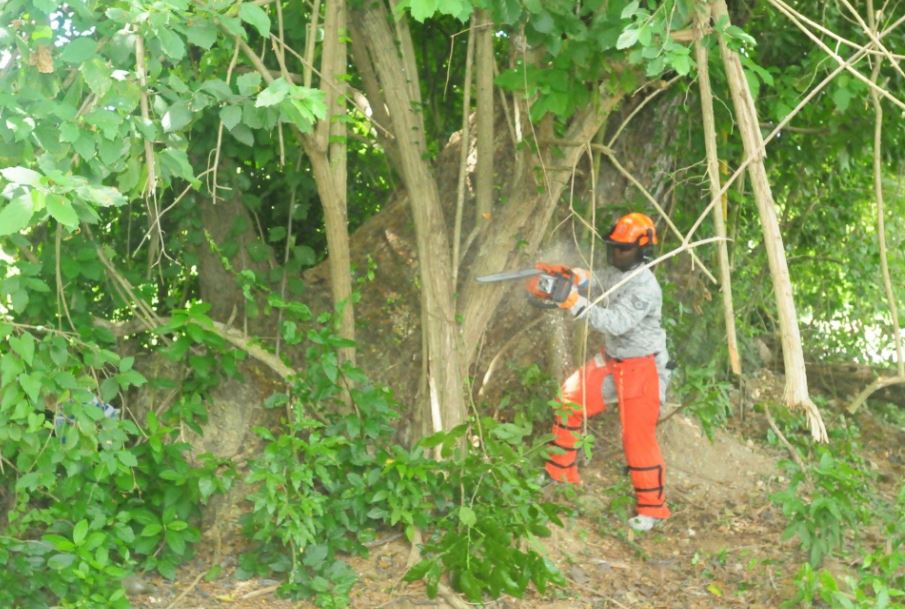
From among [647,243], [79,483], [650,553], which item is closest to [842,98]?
[647,243]

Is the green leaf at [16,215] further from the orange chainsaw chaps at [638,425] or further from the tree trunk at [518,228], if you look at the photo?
the orange chainsaw chaps at [638,425]

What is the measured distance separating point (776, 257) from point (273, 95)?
1766mm

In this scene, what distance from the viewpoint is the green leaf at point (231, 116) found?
157 inches

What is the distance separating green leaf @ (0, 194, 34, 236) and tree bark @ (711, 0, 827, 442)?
7.73 ft

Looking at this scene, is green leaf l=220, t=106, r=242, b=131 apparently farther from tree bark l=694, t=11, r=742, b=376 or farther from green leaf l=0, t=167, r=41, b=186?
tree bark l=694, t=11, r=742, b=376

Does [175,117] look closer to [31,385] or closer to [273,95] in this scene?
[273,95]

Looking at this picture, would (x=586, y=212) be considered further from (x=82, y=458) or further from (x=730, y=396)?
(x=82, y=458)

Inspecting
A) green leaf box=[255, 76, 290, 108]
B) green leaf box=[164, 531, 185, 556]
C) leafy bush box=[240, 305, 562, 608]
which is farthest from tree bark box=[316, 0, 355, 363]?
green leaf box=[255, 76, 290, 108]

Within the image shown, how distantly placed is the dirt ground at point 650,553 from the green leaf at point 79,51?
2806 mm

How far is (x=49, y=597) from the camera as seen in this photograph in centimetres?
525

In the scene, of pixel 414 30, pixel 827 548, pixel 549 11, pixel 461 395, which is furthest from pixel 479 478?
pixel 414 30

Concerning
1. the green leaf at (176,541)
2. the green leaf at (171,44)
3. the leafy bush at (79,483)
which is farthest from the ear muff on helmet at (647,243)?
the green leaf at (171,44)

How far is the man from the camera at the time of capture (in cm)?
643

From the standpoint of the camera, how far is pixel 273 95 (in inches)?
148
